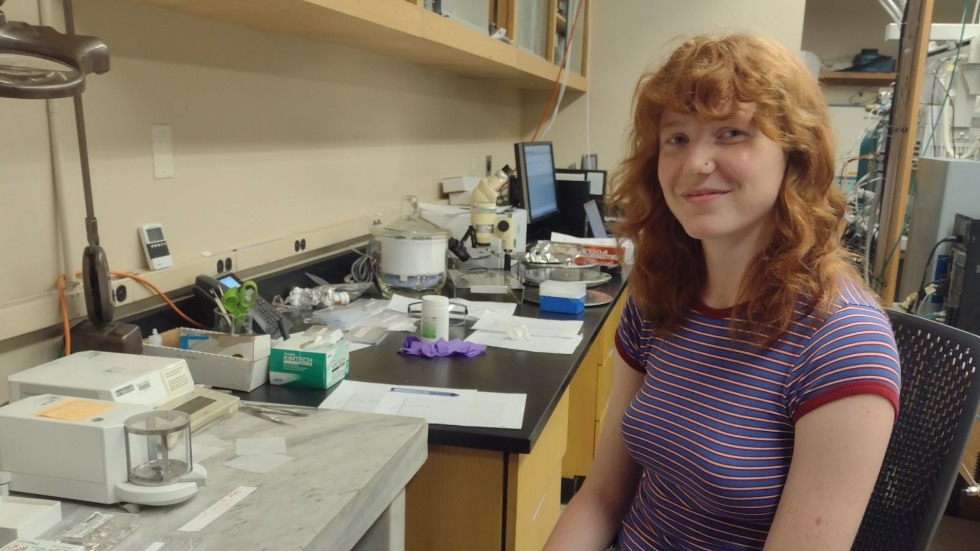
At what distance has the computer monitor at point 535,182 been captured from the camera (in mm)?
2635

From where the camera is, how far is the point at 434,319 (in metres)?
1.58

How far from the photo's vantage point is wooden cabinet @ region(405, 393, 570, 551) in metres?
1.19

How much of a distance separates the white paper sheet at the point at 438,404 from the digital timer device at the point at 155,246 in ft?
1.53

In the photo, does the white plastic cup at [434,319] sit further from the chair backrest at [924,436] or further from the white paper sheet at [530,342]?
Result: the chair backrest at [924,436]

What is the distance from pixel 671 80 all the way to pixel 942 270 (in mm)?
1599

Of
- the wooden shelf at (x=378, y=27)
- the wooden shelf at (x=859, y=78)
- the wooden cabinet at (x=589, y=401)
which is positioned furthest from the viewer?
the wooden shelf at (x=859, y=78)

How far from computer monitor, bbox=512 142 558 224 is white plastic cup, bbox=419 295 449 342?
109 cm

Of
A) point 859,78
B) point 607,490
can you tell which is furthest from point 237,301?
point 859,78

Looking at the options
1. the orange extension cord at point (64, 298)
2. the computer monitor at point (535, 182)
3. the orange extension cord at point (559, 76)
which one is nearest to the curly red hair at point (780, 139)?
the orange extension cord at point (64, 298)

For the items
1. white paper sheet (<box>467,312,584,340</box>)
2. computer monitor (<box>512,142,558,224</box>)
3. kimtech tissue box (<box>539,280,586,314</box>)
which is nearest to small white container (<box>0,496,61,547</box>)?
white paper sheet (<box>467,312,584,340</box>)

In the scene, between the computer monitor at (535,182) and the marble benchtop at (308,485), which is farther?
the computer monitor at (535,182)

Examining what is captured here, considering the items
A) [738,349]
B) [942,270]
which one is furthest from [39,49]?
[942,270]

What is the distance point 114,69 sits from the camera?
1.35m

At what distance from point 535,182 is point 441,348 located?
4.65ft
